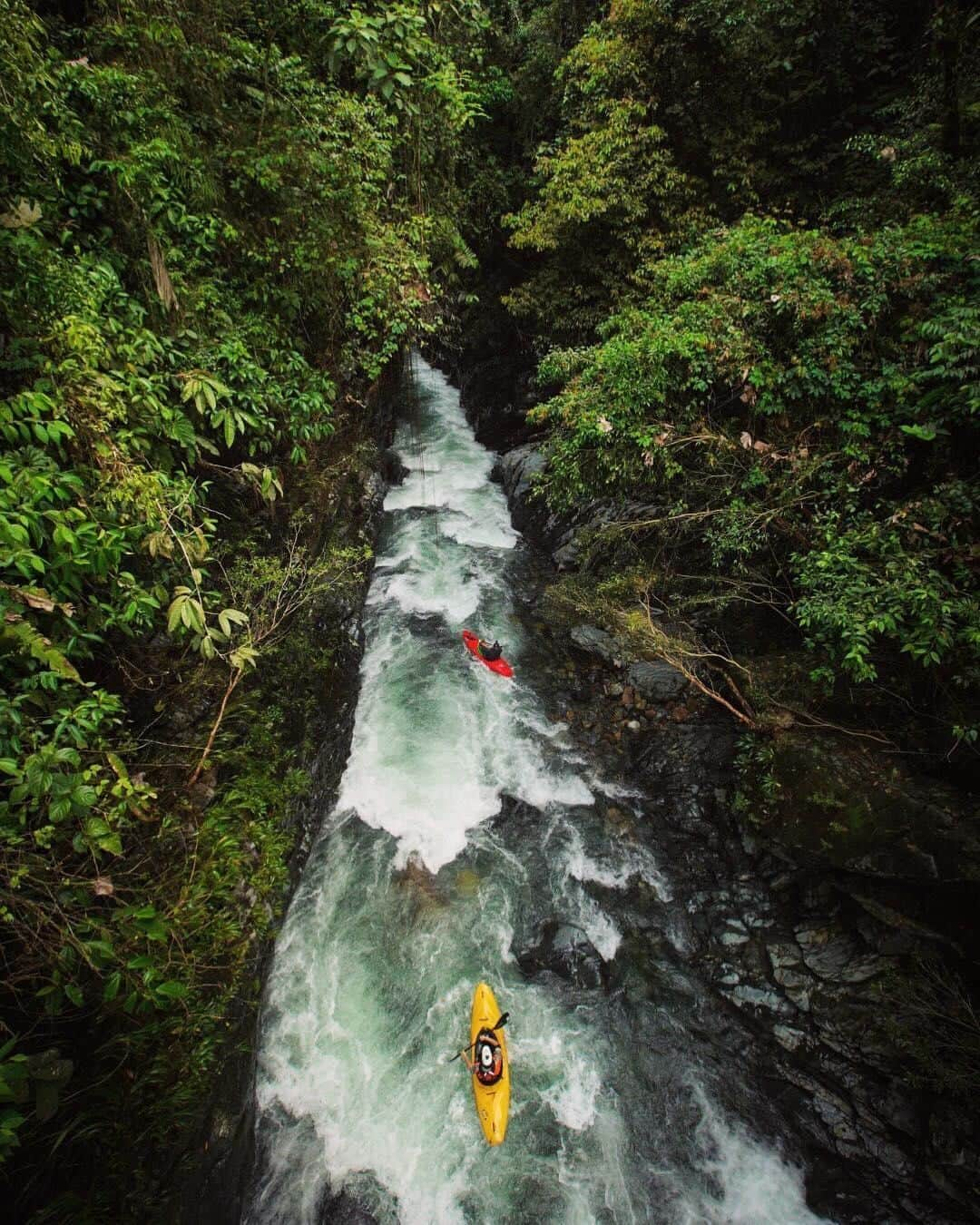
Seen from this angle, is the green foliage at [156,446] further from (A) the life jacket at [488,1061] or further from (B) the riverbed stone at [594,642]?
(B) the riverbed stone at [594,642]

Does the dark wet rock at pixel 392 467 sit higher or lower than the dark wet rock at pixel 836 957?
higher

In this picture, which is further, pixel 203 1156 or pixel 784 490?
pixel 784 490

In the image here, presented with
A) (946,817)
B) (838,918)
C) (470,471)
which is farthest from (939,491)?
(470,471)

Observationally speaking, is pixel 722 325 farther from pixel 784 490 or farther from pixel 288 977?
pixel 288 977

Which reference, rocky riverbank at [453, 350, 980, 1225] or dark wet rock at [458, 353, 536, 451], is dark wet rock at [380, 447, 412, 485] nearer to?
dark wet rock at [458, 353, 536, 451]

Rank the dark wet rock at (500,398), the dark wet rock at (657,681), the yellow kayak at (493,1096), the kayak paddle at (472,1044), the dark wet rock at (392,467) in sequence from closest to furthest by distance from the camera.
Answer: the yellow kayak at (493,1096)
the kayak paddle at (472,1044)
the dark wet rock at (657,681)
the dark wet rock at (392,467)
the dark wet rock at (500,398)

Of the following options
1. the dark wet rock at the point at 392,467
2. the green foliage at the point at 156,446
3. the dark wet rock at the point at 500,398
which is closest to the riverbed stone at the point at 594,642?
the green foliage at the point at 156,446

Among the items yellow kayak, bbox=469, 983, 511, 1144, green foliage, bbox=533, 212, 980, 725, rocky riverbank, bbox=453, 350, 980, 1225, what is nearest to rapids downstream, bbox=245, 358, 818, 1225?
yellow kayak, bbox=469, 983, 511, 1144
